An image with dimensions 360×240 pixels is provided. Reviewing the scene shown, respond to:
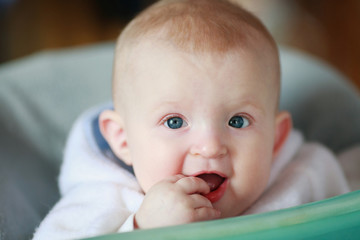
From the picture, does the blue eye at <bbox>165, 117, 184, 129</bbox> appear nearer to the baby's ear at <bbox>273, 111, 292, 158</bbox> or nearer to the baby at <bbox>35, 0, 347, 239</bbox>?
the baby at <bbox>35, 0, 347, 239</bbox>

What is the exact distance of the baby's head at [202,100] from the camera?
2.15 feet

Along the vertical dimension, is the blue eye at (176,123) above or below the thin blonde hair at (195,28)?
below

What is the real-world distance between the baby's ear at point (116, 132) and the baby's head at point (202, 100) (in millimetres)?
39

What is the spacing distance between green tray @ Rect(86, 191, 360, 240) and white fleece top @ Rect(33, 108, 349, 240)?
0.15 meters

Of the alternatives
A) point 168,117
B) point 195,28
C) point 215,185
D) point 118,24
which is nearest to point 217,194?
point 215,185

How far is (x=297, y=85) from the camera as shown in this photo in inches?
46.8

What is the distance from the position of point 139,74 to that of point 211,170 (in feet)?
0.56

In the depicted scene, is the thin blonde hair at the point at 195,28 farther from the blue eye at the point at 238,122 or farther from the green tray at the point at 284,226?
the green tray at the point at 284,226

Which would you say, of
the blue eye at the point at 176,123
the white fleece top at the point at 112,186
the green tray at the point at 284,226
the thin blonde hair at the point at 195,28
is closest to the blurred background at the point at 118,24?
the white fleece top at the point at 112,186

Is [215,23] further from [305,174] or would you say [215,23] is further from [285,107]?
[285,107]

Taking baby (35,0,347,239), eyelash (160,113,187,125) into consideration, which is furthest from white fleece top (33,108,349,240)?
eyelash (160,113,187,125)

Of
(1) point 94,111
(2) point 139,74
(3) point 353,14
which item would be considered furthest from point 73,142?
(3) point 353,14

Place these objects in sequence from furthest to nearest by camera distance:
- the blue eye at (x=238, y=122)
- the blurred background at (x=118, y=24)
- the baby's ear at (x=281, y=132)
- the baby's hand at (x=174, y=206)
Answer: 1. the blurred background at (x=118, y=24)
2. the baby's ear at (x=281, y=132)
3. the blue eye at (x=238, y=122)
4. the baby's hand at (x=174, y=206)

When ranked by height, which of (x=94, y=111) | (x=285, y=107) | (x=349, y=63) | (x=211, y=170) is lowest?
(x=211, y=170)
